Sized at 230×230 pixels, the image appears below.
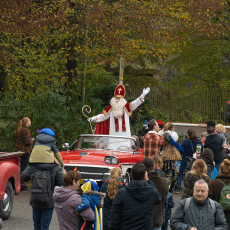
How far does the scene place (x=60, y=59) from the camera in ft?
56.4

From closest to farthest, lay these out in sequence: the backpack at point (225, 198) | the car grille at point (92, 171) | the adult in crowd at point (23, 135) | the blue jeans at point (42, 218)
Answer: the backpack at point (225, 198)
the blue jeans at point (42, 218)
the car grille at point (92, 171)
the adult in crowd at point (23, 135)

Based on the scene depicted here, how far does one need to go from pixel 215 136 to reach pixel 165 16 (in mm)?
9187

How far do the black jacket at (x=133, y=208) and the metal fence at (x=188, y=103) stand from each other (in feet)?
53.4

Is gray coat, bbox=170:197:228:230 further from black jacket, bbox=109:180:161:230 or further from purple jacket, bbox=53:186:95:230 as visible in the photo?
purple jacket, bbox=53:186:95:230

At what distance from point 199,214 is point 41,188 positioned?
263cm

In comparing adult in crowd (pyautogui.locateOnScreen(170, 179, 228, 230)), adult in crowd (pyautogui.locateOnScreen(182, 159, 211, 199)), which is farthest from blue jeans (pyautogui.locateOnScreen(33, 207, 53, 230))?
adult in crowd (pyautogui.locateOnScreen(170, 179, 228, 230))

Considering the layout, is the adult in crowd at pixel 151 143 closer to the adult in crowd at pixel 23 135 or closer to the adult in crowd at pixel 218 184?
the adult in crowd at pixel 23 135

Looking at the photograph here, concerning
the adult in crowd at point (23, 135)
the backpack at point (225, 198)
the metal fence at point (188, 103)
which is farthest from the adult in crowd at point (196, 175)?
the metal fence at point (188, 103)

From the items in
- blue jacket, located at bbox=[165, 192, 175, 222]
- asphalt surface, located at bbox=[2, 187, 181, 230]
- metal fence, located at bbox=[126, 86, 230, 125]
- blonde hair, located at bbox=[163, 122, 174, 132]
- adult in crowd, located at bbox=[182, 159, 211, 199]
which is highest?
metal fence, located at bbox=[126, 86, 230, 125]

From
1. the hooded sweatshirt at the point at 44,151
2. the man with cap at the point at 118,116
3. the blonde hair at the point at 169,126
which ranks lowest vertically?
the hooded sweatshirt at the point at 44,151

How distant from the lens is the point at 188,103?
835 inches

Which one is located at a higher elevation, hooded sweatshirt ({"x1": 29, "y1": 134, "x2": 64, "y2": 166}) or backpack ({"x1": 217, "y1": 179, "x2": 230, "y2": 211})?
hooded sweatshirt ({"x1": 29, "y1": 134, "x2": 64, "y2": 166})

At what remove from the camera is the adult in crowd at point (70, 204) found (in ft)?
18.4

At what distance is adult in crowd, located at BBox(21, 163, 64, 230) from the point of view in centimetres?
650
